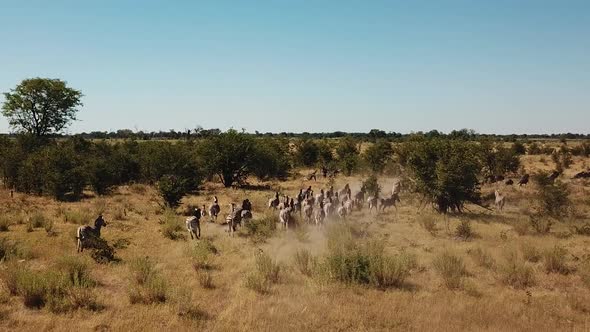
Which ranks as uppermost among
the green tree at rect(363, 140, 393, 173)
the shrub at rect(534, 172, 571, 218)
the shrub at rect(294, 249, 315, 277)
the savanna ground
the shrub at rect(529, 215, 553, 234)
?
the green tree at rect(363, 140, 393, 173)

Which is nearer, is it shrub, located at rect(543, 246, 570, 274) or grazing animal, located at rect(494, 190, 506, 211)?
shrub, located at rect(543, 246, 570, 274)

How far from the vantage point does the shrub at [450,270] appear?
437 inches

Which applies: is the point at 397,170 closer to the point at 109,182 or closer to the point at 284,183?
the point at 284,183

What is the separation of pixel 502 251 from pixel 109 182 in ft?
82.8

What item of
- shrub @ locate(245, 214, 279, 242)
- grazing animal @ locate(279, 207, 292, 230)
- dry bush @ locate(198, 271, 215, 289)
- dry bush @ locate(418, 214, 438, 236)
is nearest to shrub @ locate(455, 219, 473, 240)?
dry bush @ locate(418, 214, 438, 236)

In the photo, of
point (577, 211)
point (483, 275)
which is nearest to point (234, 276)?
point (483, 275)

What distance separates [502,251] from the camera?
14.1 m

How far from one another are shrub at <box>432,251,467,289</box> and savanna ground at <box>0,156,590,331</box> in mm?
149

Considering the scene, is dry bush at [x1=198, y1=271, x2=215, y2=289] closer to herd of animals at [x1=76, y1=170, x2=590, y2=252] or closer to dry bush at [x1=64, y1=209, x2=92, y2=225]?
herd of animals at [x1=76, y1=170, x2=590, y2=252]

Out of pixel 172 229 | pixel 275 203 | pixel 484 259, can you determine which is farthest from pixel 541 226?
pixel 172 229

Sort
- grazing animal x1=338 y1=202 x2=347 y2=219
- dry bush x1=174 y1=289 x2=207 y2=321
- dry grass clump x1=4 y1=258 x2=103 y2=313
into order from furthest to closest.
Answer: grazing animal x1=338 y1=202 x2=347 y2=219 < dry grass clump x1=4 y1=258 x2=103 y2=313 < dry bush x1=174 y1=289 x2=207 y2=321

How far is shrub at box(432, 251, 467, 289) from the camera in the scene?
36.4ft

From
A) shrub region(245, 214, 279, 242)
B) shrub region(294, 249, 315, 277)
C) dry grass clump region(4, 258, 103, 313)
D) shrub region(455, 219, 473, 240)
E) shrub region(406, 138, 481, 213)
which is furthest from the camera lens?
shrub region(406, 138, 481, 213)

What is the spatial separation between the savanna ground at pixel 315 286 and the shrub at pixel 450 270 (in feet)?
0.49
